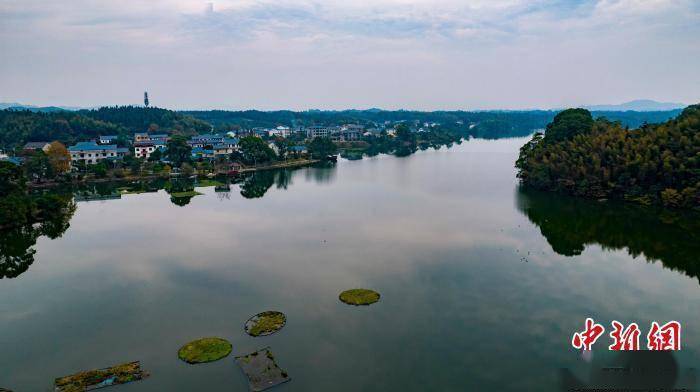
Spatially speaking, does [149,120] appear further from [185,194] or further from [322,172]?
[185,194]

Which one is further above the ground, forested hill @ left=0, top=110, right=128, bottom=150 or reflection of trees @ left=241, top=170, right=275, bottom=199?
forested hill @ left=0, top=110, right=128, bottom=150

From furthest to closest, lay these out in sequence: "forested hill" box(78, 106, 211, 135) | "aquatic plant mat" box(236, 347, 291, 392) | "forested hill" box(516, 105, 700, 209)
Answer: "forested hill" box(78, 106, 211, 135) → "forested hill" box(516, 105, 700, 209) → "aquatic plant mat" box(236, 347, 291, 392)

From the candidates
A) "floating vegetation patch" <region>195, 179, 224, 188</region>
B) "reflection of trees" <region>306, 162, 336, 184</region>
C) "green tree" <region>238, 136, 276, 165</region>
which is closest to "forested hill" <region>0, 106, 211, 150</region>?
"green tree" <region>238, 136, 276, 165</region>

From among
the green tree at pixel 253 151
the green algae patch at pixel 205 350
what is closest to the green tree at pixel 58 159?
the green tree at pixel 253 151

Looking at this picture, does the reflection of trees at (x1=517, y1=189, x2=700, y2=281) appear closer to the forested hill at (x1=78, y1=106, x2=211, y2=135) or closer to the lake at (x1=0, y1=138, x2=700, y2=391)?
the lake at (x1=0, y1=138, x2=700, y2=391)

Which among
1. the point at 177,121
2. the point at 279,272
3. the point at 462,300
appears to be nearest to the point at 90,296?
the point at 279,272

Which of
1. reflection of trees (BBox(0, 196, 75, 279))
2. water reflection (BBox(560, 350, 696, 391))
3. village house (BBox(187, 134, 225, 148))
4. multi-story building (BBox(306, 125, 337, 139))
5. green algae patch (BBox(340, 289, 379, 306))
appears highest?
multi-story building (BBox(306, 125, 337, 139))
